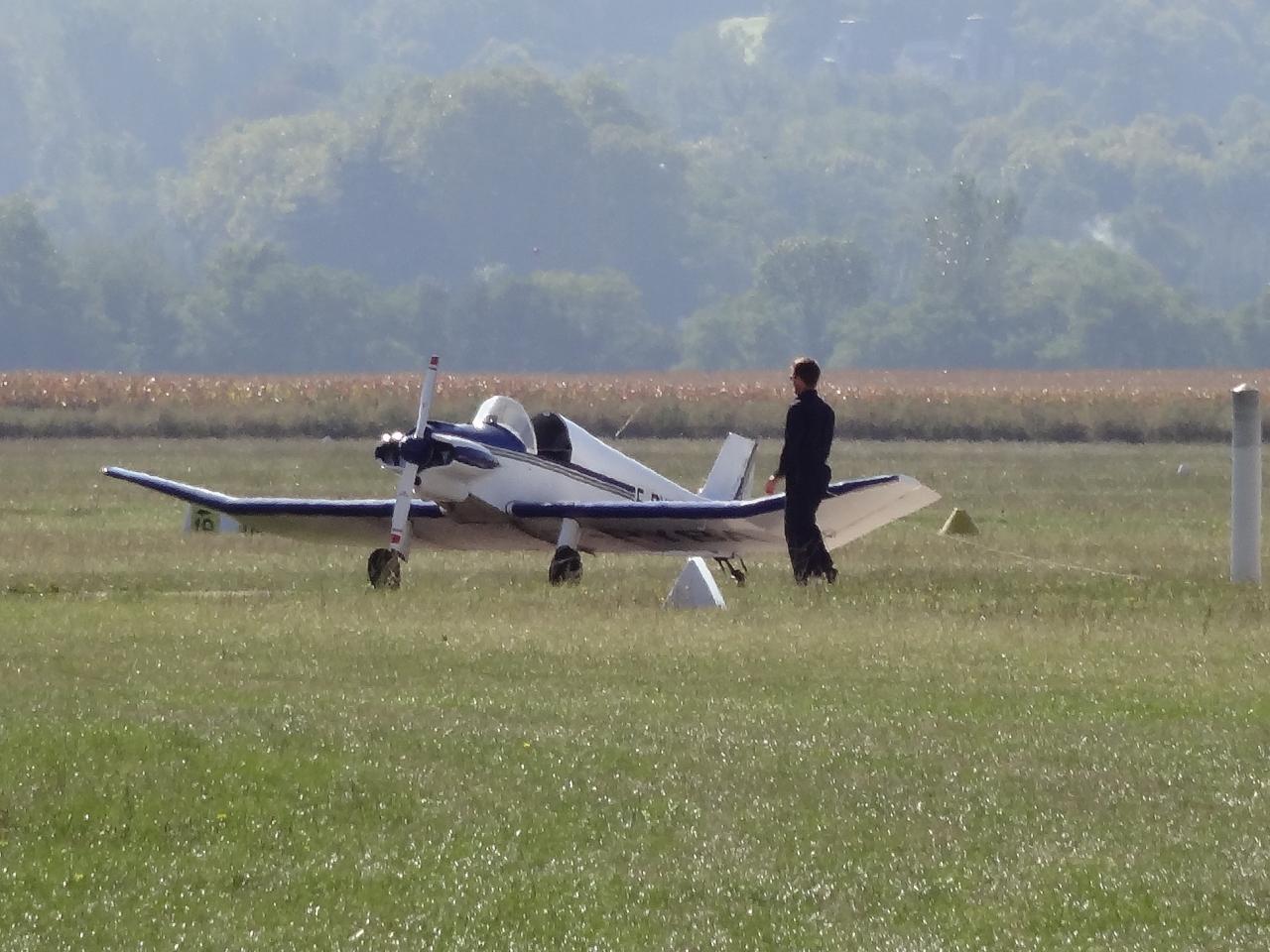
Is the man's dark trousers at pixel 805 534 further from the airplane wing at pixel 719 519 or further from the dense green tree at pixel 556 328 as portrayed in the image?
the dense green tree at pixel 556 328

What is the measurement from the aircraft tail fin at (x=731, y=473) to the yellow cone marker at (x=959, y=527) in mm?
3051

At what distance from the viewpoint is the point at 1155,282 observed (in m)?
126

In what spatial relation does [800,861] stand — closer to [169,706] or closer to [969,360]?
[169,706]

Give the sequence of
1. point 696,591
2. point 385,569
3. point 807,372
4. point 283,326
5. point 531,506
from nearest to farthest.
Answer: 1. point 696,591
2. point 807,372
3. point 385,569
4. point 531,506
5. point 283,326

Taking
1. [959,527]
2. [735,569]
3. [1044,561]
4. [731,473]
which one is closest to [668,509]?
[735,569]

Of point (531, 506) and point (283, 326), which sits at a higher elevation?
point (283, 326)

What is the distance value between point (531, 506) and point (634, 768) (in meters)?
9.74

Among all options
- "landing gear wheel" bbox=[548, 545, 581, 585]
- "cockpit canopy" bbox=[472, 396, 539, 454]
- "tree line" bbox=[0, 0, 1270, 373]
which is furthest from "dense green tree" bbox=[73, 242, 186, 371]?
"landing gear wheel" bbox=[548, 545, 581, 585]

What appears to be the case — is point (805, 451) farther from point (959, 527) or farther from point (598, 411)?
point (598, 411)

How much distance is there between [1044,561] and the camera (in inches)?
760

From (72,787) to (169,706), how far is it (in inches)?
72.4

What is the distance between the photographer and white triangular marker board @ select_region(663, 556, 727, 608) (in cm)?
1461

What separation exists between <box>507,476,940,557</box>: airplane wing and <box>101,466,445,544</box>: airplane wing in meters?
0.90

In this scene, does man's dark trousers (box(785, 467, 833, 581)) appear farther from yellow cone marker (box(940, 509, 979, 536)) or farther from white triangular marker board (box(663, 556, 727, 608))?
yellow cone marker (box(940, 509, 979, 536))
